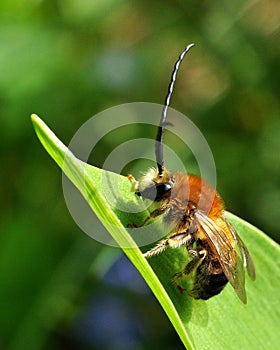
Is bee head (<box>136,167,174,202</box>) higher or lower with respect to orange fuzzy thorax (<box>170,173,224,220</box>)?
lower

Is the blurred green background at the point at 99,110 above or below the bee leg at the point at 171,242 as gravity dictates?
below

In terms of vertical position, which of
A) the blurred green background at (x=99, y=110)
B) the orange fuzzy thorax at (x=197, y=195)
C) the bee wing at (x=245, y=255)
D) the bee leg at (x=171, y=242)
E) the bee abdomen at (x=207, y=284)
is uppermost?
the orange fuzzy thorax at (x=197, y=195)

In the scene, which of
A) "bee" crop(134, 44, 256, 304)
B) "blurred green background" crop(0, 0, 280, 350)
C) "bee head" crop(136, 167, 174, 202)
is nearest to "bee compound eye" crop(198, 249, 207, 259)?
"bee" crop(134, 44, 256, 304)

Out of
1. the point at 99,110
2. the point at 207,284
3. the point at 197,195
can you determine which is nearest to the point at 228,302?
the point at 207,284

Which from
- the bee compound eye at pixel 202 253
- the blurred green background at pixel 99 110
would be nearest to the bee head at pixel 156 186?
the bee compound eye at pixel 202 253

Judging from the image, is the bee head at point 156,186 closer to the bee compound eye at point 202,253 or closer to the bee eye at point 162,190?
the bee eye at point 162,190

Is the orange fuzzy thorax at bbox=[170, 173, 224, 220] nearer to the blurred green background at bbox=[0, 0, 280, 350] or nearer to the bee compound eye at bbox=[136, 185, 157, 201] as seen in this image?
the bee compound eye at bbox=[136, 185, 157, 201]

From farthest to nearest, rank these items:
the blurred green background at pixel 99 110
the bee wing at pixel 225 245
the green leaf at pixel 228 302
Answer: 1. the blurred green background at pixel 99 110
2. the bee wing at pixel 225 245
3. the green leaf at pixel 228 302

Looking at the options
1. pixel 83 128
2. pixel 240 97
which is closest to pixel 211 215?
pixel 83 128
